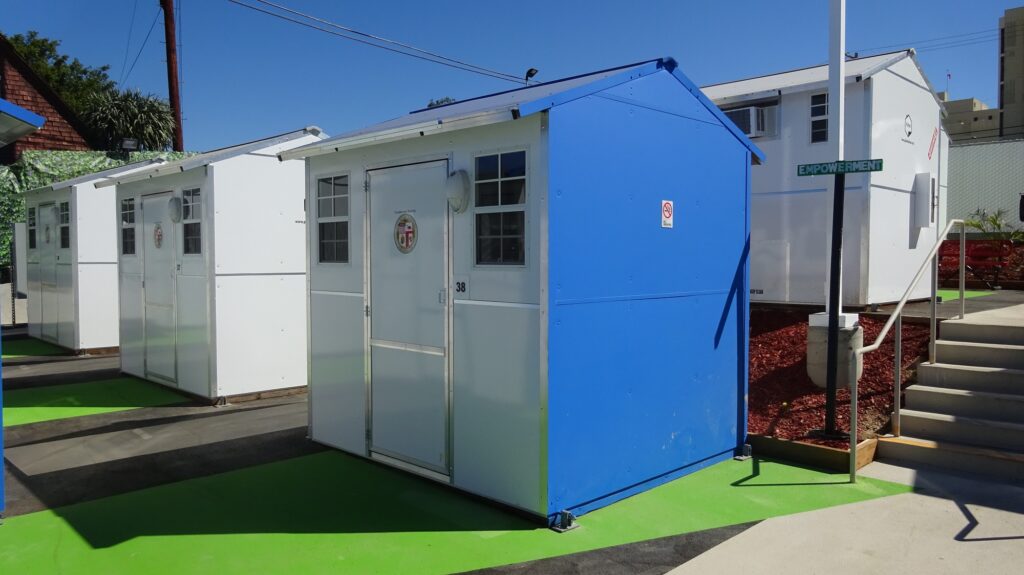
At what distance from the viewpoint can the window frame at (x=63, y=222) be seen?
1188 cm

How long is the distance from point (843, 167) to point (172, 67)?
1881 cm

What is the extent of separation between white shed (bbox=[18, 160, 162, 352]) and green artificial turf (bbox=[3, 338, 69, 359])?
0.17m

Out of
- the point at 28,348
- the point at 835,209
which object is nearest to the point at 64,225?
the point at 28,348

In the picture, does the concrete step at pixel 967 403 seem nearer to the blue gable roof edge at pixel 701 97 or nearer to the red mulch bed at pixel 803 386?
the red mulch bed at pixel 803 386

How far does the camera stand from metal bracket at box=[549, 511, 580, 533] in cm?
441

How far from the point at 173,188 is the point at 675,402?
6.44m

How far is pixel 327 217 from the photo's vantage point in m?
6.21

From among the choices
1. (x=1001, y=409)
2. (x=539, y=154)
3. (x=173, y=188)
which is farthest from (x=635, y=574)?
(x=173, y=188)

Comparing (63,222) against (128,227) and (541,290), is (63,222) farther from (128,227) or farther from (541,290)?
(541,290)

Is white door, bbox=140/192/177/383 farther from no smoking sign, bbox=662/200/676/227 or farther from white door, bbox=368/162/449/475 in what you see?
no smoking sign, bbox=662/200/676/227

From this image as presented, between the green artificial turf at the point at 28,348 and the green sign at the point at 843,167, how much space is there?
38.2 feet

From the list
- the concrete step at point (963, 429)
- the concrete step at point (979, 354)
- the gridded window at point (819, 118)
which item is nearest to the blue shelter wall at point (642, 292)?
the concrete step at point (963, 429)

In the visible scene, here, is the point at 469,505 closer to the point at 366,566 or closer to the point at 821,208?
the point at 366,566

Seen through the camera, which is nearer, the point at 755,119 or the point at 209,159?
the point at 209,159
